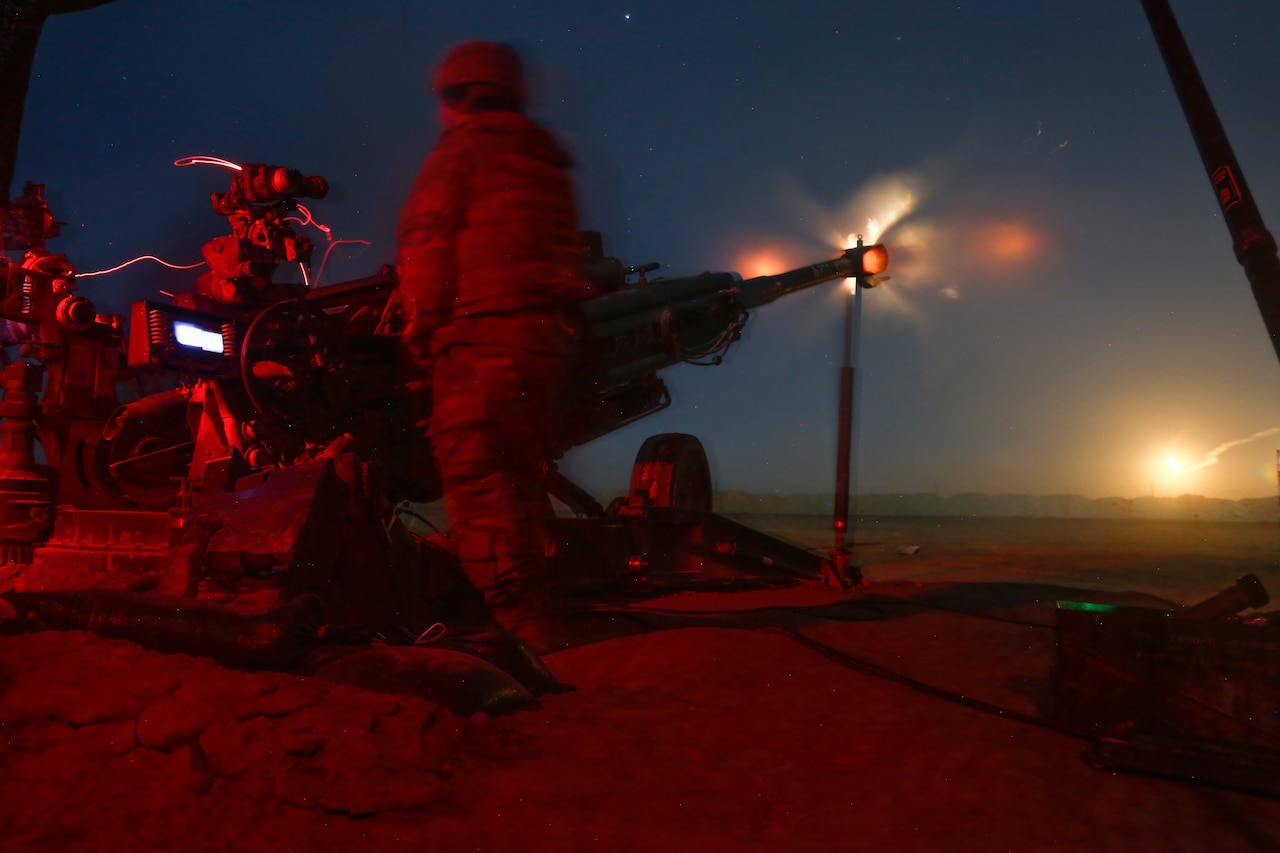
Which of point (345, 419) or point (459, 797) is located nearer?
point (459, 797)

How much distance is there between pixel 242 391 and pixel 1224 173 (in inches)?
192

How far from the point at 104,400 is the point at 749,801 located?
5.92 metres

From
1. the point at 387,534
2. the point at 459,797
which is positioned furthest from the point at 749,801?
the point at 387,534

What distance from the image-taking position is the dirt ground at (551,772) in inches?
69.2

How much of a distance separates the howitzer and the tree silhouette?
1.63 metres

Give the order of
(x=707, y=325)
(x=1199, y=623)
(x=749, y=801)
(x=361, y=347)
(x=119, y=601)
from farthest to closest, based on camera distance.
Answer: (x=707, y=325)
(x=361, y=347)
(x=119, y=601)
(x=1199, y=623)
(x=749, y=801)

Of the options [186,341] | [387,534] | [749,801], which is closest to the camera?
[749,801]

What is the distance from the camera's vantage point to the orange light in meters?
9.33

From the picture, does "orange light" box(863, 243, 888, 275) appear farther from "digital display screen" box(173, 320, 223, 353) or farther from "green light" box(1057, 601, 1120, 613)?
"green light" box(1057, 601, 1120, 613)

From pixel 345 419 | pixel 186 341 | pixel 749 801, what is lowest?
pixel 749 801

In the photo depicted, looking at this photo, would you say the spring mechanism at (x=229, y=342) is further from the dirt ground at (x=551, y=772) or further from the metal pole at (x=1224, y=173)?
the metal pole at (x=1224, y=173)

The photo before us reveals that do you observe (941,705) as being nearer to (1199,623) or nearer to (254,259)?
(1199,623)

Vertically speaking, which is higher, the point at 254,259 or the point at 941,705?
the point at 254,259

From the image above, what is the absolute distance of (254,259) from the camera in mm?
5301
